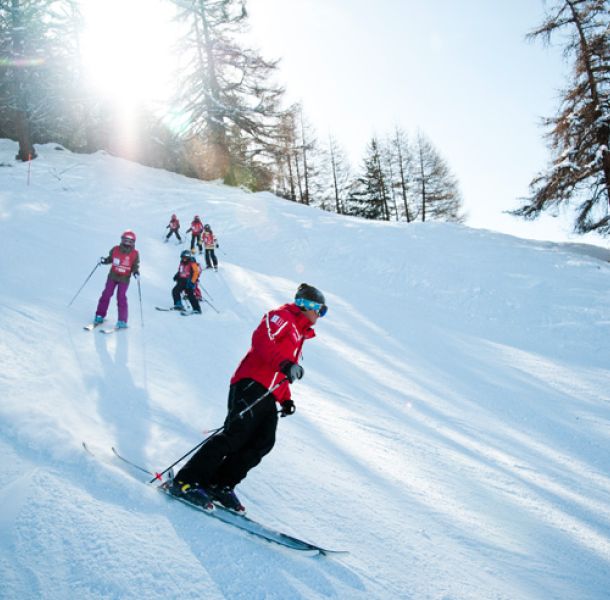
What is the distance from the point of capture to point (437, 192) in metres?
36.8

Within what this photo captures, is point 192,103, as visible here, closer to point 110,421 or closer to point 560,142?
point 560,142

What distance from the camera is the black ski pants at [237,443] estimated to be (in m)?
3.16

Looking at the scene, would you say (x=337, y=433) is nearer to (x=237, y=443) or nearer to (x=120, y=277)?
(x=237, y=443)

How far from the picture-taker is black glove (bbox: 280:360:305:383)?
302 cm

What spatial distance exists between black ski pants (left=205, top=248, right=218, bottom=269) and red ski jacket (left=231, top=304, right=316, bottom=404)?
11.1m

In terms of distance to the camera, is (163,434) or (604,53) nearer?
(163,434)

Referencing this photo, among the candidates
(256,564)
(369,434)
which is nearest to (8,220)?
(369,434)

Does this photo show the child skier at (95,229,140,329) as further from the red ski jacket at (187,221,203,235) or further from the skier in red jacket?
the red ski jacket at (187,221,203,235)

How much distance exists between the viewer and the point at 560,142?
16.8m

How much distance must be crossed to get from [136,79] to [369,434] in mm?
32118

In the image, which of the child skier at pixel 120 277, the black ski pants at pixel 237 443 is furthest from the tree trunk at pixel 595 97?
the black ski pants at pixel 237 443

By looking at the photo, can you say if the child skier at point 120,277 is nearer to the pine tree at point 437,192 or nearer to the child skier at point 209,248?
the child skier at point 209,248

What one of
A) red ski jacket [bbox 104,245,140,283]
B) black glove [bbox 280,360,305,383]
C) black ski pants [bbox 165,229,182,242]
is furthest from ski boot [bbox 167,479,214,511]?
black ski pants [bbox 165,229,182,242]

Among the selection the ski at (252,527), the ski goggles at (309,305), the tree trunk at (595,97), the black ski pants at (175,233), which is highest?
the tree trunk at (595,97)
